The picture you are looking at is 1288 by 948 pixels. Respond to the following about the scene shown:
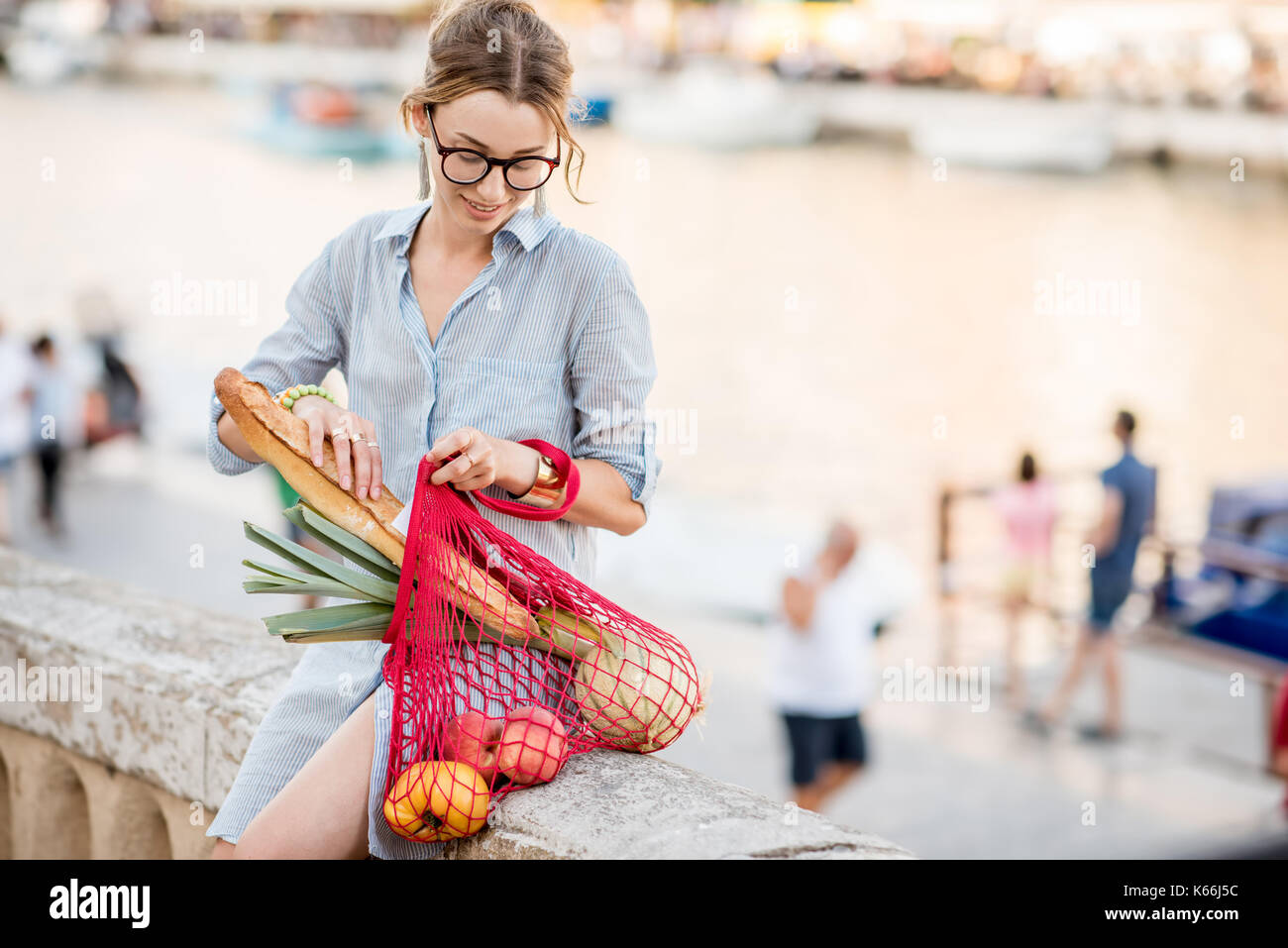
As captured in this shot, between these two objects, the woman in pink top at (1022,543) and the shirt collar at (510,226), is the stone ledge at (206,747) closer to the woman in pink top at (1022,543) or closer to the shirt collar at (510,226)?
the shirt collar at (510,226)

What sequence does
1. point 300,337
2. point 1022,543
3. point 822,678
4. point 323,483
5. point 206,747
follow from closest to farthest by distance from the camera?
point 323,483
point 300,337
point 206,747
point 822,678
point 1022,543

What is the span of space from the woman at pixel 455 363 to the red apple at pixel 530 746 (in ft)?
0.55

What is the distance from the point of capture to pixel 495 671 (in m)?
1.92

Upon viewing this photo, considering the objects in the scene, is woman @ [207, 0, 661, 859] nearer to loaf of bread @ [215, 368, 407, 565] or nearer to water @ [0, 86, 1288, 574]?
loaf of bread @ [215, 368, 407, 565]

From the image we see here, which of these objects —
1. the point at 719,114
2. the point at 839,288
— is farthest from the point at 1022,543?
the point at 719,114

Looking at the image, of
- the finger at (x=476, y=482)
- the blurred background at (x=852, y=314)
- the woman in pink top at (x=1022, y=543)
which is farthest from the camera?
the woman in pink top at (x=1022, y=543)

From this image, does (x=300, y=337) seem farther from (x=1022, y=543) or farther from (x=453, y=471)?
(x=1022, y=543)

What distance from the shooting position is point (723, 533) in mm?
9289

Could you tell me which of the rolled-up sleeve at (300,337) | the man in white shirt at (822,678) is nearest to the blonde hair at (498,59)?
the rolled-up sleeve at (300,337)

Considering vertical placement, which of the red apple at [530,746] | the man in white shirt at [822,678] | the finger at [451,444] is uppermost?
the finger at [451,444]

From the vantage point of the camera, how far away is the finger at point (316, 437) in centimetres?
189

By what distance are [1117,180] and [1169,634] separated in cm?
2994

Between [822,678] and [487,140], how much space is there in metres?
3.60

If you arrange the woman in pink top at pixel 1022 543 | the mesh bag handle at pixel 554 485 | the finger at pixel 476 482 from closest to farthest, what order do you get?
the finger at pixel 476 482
the mesh bag handle at pixel 554 485
the woman in pink top at pixel 1022 543
